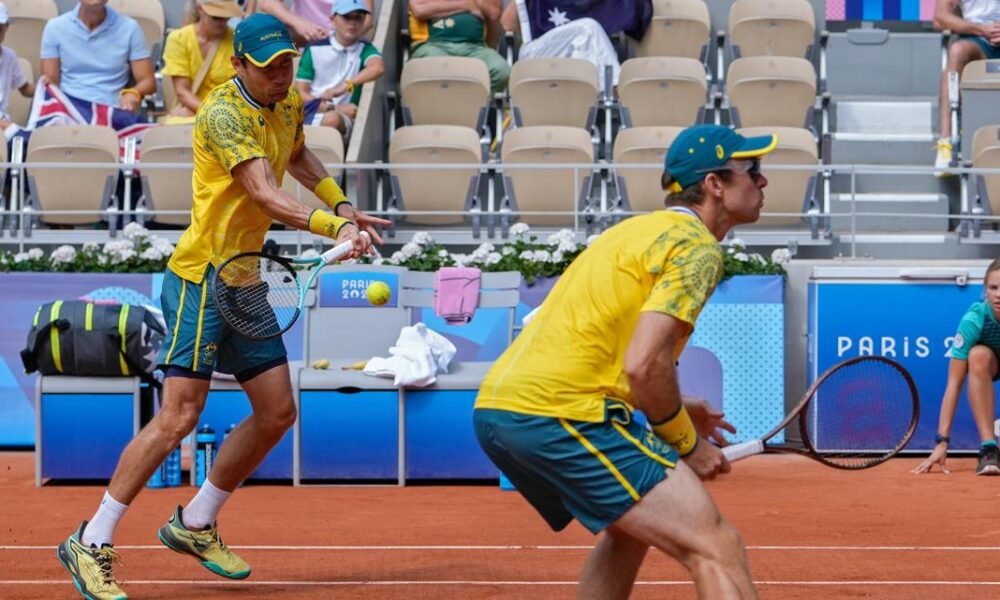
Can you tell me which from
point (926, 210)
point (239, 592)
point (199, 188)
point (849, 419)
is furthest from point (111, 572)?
point (926, 210)

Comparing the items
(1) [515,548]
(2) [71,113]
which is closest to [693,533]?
(1) [515,548]

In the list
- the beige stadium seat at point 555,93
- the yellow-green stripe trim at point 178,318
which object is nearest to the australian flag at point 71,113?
the beige stadium seat at point 555,93

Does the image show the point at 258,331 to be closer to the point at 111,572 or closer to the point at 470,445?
the point at 111,572

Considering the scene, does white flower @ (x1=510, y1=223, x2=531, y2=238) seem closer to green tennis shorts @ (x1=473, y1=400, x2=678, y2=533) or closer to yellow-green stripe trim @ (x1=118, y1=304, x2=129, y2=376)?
yellow-green stripe trim @ (x1=118, y1=304, x2=129, y2=376)

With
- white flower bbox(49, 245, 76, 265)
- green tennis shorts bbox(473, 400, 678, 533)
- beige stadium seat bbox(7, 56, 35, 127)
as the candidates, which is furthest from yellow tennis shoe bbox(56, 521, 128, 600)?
beige stadium seat bbox(7, 56, 35, 127)

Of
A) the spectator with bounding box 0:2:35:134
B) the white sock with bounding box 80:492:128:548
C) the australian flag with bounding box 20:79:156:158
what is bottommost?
the white sock with bounding box 80:492:128:548

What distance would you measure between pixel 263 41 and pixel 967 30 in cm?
905

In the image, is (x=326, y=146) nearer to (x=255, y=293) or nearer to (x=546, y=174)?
(x=546, y=174)

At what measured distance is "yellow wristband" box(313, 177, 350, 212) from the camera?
654cm

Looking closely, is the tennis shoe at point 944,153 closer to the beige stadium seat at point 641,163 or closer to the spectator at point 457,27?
the beige stadium seat at point 641,163

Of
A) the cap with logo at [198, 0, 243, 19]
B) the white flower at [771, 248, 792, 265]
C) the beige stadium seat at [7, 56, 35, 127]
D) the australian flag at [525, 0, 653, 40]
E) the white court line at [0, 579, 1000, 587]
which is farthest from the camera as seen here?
the australian flag at [525, 0, 653, 40]

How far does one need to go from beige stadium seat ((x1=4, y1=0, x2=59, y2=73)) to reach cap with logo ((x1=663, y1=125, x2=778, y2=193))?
36.6 feet

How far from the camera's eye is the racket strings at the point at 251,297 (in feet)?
20.4

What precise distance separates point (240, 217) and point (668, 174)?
7.60 ft
